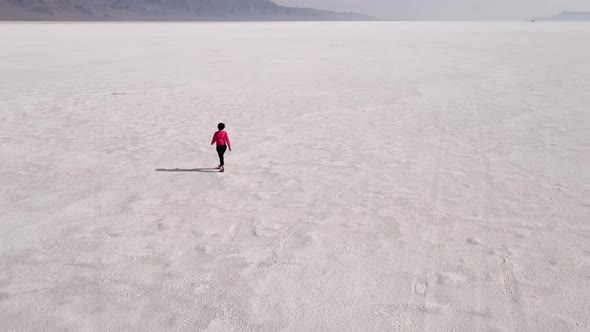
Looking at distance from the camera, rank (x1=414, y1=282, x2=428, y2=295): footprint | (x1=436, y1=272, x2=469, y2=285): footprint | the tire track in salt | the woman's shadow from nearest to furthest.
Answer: the tire track in salt, (x1=414, y1=282, x2=428, y2=295): footprint, (x1=436, y1=272, x2=469, y2=285): footprint, the woman's shadow

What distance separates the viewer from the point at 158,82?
16547 millimetres

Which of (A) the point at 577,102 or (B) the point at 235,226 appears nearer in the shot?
(B) the point at 235,226

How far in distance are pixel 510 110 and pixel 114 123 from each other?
9684 millimetres

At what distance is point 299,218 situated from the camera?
5336mm

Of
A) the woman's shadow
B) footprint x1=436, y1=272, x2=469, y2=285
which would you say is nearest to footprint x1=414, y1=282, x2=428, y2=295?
footprint x1=436, y1=272, x2=469, y2=285

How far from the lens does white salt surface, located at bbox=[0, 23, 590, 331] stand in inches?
146

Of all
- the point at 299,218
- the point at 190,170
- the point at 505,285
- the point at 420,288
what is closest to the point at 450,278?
the point at 420,288

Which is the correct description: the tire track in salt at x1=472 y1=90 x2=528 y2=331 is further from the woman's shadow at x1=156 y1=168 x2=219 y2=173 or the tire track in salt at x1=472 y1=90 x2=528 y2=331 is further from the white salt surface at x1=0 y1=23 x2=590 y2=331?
the woman's shadow at x1=156 y1=168 x2=219 y2=173

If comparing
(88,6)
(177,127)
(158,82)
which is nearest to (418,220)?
(177,127)

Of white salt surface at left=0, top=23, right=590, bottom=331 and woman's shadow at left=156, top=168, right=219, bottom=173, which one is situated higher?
white salt surface at left=0, top=23, right=590, bottom=331

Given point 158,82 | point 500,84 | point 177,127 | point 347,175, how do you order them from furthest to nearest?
point 158,82
point 500,84
point 177,127
point 347,175

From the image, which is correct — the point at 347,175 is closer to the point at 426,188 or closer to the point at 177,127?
the point at 426,188

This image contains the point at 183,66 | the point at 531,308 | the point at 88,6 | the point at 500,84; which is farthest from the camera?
the point at 88,6

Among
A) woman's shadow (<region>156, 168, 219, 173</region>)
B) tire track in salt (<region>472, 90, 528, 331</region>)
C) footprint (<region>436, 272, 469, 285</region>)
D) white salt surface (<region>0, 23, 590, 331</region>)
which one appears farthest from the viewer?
woman's shadow (<region>156, 168, 219, 173</region>)
